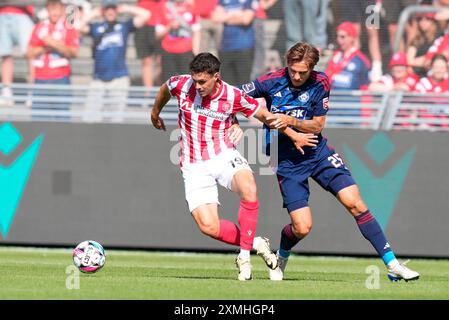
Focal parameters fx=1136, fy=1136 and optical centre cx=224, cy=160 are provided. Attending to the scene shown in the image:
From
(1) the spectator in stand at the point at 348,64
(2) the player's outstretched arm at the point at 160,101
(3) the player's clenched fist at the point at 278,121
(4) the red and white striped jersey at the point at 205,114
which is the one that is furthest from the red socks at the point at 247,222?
(1) the spectator in stand at the point at 348,64

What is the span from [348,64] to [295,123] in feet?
18.5

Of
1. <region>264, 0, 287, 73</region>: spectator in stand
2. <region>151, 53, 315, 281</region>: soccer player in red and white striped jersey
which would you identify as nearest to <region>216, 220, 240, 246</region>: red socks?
<region>151, 53, 315, 281</region>: soccer player in red and white striped jersey

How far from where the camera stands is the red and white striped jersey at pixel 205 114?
1165 cm

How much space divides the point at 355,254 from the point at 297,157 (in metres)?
5.42

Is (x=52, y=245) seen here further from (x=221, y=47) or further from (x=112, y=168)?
(x=221, y=47)

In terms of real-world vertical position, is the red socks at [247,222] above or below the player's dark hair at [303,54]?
below

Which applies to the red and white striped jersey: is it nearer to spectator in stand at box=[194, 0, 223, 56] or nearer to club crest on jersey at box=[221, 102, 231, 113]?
club crest on jersey at box=[221, 102, 231, 113]

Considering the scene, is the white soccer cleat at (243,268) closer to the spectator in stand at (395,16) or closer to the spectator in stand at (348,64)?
the spectator in stand at (348,64)

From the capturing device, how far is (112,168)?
17.3 m

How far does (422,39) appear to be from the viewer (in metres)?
16.8

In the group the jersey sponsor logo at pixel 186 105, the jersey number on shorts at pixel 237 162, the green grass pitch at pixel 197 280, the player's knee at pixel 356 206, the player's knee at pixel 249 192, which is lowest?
the green grass pitch at pixel 197 280

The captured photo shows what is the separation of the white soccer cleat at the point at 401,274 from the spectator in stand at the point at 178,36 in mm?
6685
